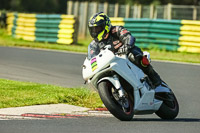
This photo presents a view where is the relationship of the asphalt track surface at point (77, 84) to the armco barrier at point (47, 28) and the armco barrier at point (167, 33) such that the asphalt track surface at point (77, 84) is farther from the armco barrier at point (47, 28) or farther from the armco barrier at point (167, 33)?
the armco barrier at point (47, 28)

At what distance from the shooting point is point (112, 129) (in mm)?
6969

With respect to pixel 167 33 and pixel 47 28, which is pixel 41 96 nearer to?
pixel 167 33

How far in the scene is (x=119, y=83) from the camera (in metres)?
7.64

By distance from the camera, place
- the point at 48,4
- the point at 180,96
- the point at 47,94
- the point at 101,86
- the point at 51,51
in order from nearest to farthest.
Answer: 1. the point at 101,86
2. the point at 47,94
3. the point at 180,96
4. the point at 51,51
5. the point at 48,4

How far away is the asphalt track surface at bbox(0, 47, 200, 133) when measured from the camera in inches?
275

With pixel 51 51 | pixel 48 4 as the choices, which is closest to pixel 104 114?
pixel 51 51

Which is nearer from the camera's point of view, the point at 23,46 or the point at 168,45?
the point at 168,45

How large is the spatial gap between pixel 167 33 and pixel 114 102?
1342cm

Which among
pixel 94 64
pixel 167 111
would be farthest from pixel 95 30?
pixel 167 111

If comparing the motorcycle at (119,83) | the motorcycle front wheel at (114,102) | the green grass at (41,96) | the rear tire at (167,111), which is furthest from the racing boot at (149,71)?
the green grass at (41,96)

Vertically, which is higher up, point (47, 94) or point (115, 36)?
point (115, 36)

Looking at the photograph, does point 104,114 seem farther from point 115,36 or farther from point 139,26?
point 139,26

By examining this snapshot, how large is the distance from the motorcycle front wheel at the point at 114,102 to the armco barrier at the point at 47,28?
1534 cm

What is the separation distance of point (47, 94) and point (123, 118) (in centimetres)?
237
